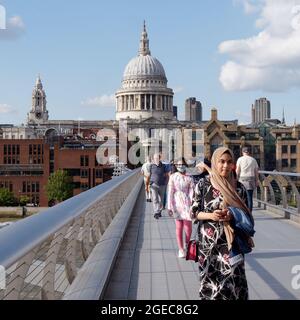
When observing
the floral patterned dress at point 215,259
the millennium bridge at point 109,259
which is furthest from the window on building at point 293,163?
the floral patterned dress at point 215,259

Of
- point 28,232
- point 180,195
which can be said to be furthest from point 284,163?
point 28,232

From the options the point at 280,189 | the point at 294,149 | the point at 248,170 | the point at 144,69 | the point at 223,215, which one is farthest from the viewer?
the point at 144,69

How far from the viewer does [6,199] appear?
66.2 metres

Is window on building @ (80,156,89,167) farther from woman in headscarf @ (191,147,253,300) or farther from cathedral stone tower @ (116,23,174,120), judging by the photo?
woman in headscarf @ (191,147,253,300)

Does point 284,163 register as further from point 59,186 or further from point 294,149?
point 59,186

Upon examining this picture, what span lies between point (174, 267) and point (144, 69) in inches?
5124

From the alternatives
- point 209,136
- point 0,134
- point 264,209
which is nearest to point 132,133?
point 0,134

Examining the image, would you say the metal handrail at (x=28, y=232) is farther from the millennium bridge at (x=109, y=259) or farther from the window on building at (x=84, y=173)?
the window on building at (x=84, y=173)

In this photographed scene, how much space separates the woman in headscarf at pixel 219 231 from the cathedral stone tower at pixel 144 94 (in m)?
124

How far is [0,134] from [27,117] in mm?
22220

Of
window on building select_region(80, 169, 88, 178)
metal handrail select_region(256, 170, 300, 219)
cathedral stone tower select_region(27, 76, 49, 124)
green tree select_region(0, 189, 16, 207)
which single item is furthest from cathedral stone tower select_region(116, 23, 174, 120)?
metal handrail select_region(256, 170, 300, 219)

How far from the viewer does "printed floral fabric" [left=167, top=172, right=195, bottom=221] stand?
25.5 feet

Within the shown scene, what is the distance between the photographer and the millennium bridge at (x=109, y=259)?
3043mm
